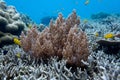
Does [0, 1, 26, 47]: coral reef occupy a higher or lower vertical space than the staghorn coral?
higher

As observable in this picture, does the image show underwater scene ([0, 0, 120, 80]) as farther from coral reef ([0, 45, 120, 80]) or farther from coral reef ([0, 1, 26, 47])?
coral reef ([0, 1, 26, 47])

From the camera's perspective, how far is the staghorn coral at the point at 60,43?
14.7ft

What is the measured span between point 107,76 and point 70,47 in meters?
1.45

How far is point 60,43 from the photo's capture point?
5.16 metres

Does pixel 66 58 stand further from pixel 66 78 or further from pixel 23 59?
pixel 23 59

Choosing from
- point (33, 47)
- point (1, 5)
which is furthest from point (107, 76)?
point (1, 5)

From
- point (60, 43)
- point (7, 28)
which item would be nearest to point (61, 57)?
point (60, 43)

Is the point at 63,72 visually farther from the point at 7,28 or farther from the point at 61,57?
the point at 7,28

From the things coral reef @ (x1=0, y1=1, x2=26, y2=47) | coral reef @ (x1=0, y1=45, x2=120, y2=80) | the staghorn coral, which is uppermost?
coral reef @ (x1=0, y1=1, x2=26, y2=47)

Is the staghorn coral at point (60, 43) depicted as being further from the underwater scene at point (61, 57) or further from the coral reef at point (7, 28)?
the coral reef at point (7, 28)

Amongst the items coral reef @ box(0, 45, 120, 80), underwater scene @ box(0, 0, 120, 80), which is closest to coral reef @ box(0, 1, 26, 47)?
underwater scene @ box(0, 0, 120, 80)

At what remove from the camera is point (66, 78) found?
3.74m

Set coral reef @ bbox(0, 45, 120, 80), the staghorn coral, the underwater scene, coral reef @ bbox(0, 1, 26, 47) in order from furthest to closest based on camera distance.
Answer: coral reef @ bbox(0, 1, 26, 47) < the staghorn coral < the underwater scene < coral reef @ bbox(0, 45, 120, 80)

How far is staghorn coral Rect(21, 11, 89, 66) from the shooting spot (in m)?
4.48
